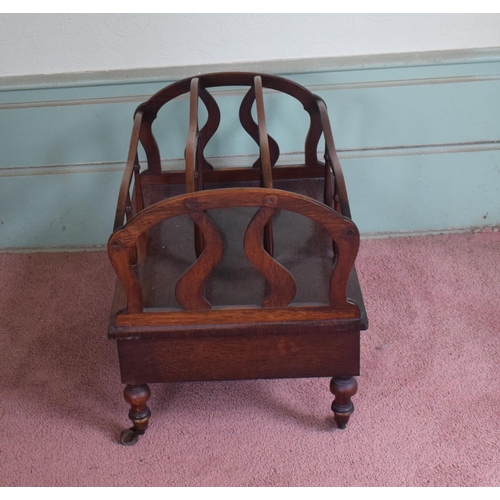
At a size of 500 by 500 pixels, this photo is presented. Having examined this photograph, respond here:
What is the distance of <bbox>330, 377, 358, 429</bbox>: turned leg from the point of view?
4.89 feet

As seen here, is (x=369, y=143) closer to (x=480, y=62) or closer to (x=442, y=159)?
(x=442, y=159)

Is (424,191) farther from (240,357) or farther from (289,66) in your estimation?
(240,357)

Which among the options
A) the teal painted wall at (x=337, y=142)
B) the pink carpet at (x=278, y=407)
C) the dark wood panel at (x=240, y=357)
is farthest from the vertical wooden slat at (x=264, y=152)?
the pink carpet at (x=278, y=407)

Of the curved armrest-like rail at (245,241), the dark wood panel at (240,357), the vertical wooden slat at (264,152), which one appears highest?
the vertical wooden slat at (264,152)

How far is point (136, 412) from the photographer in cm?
152

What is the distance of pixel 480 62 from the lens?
1904 mm

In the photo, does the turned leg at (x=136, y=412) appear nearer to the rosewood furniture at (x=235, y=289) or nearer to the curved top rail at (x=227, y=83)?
the rosewood furniture at (x=235, y=289)

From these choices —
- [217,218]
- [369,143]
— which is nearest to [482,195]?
[369,143]

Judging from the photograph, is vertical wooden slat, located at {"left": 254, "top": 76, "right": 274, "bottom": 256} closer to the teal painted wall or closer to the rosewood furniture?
the rosewood furniture

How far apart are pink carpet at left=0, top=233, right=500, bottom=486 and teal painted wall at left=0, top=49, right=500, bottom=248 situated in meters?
0.23

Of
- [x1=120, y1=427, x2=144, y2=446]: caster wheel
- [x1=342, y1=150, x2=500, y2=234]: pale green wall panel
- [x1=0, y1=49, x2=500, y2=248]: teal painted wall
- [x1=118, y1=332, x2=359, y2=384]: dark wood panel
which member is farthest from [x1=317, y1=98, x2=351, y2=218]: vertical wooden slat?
[x1=120, y1=427, x2=144, y2=446]: caster wheel

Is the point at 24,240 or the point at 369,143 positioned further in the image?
the point at 24,240

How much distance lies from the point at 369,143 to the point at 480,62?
1.23ft

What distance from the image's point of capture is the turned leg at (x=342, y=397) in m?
1.49
